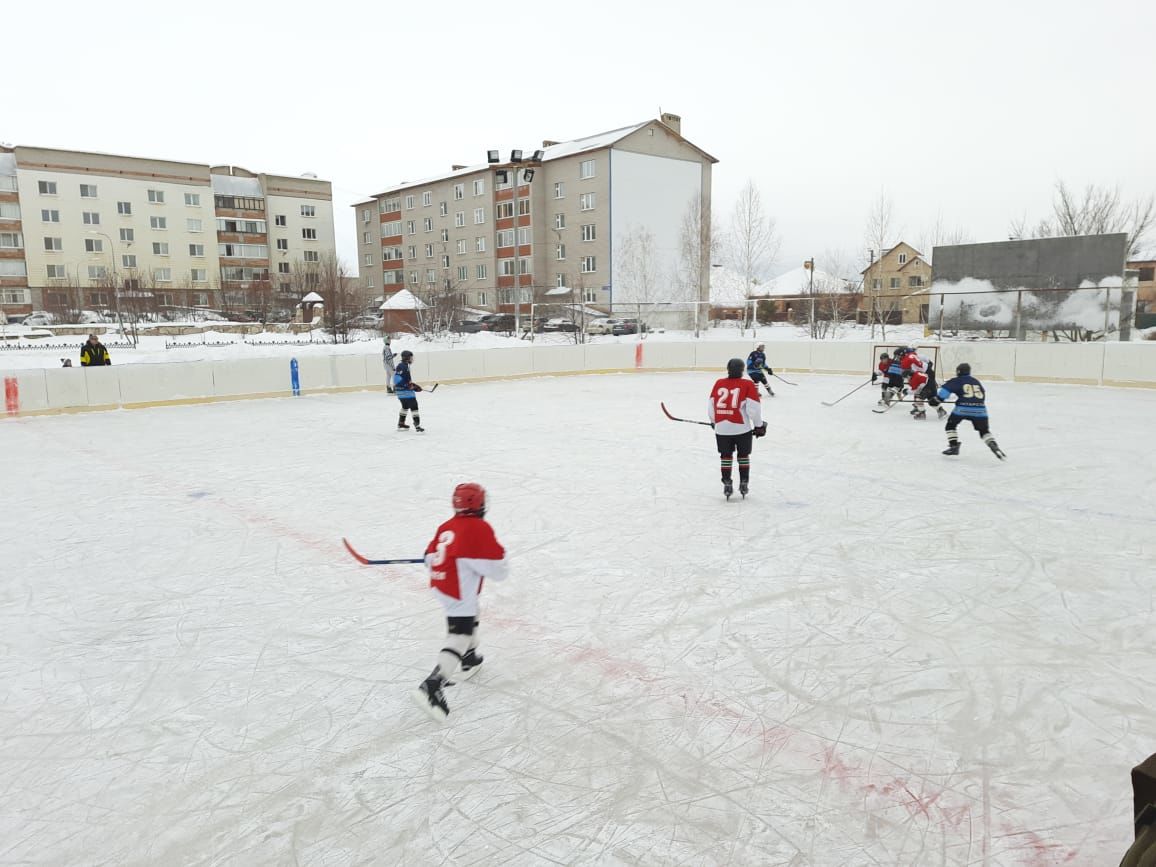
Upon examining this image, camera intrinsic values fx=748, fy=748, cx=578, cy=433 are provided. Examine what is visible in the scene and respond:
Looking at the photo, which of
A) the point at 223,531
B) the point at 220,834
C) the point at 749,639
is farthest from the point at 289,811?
the point at 223,531

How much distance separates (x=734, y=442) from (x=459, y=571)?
4272 millimetres

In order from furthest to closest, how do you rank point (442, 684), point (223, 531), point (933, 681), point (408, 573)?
point (223, 531) → point (408, 573) → point (933, 681) → point (442, 684)

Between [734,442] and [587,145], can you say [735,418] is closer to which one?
[734,442]

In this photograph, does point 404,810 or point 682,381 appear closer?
point 404,810

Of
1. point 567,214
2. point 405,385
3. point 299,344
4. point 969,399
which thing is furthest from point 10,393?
point 567,214

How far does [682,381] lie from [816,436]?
8123 mm

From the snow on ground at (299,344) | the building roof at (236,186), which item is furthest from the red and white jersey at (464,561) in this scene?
the building roof at (236,186)

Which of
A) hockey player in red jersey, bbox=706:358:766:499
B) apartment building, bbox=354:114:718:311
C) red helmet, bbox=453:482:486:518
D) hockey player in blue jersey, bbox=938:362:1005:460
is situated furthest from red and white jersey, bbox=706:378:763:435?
apartment building, bbox=354:114:718:311

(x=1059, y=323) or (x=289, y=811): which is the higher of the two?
(x=1059, y=323)

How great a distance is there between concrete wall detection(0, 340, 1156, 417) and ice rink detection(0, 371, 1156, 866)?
7238 mm

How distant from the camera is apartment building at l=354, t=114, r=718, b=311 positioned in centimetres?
4250

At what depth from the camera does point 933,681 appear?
3.51 meters

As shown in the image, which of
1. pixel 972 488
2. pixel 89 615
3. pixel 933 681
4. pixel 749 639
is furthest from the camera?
pixel 972 488

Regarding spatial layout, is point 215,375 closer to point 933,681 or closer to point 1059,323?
point 933,681
